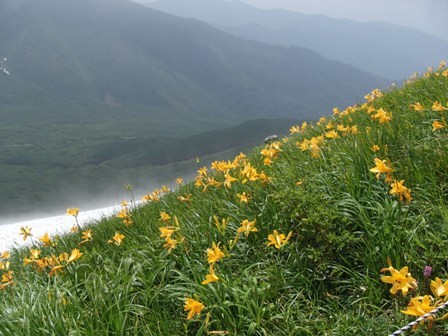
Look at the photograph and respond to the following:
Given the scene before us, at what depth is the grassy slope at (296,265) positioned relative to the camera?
9.68 feet

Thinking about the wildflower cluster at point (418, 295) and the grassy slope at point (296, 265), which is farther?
the grassy slope at point (296, 265)

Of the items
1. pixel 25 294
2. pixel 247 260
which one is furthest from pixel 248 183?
pixel 25 294

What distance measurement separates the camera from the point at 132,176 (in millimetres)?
188375

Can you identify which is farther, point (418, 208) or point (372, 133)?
point (372, 133)

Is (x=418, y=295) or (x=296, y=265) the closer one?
(x=418, y=295)

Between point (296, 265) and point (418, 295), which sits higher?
point (418, 295)

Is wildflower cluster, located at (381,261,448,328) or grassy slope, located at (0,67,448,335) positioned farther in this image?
grassy slope, located at (0,67,448,335)

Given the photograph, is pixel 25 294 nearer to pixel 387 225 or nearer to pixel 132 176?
pixel 387 225

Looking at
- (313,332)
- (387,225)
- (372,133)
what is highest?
(372,133)

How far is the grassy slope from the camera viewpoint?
295 centimetres

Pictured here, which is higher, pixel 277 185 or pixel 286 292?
pixel 277 185

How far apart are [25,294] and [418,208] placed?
12.0 feet

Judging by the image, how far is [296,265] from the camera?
3477 mm

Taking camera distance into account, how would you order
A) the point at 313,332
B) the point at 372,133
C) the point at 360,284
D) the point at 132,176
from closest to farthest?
the point at 313,332, the point at 360,284, the point at 372,133, the point at 132,176
